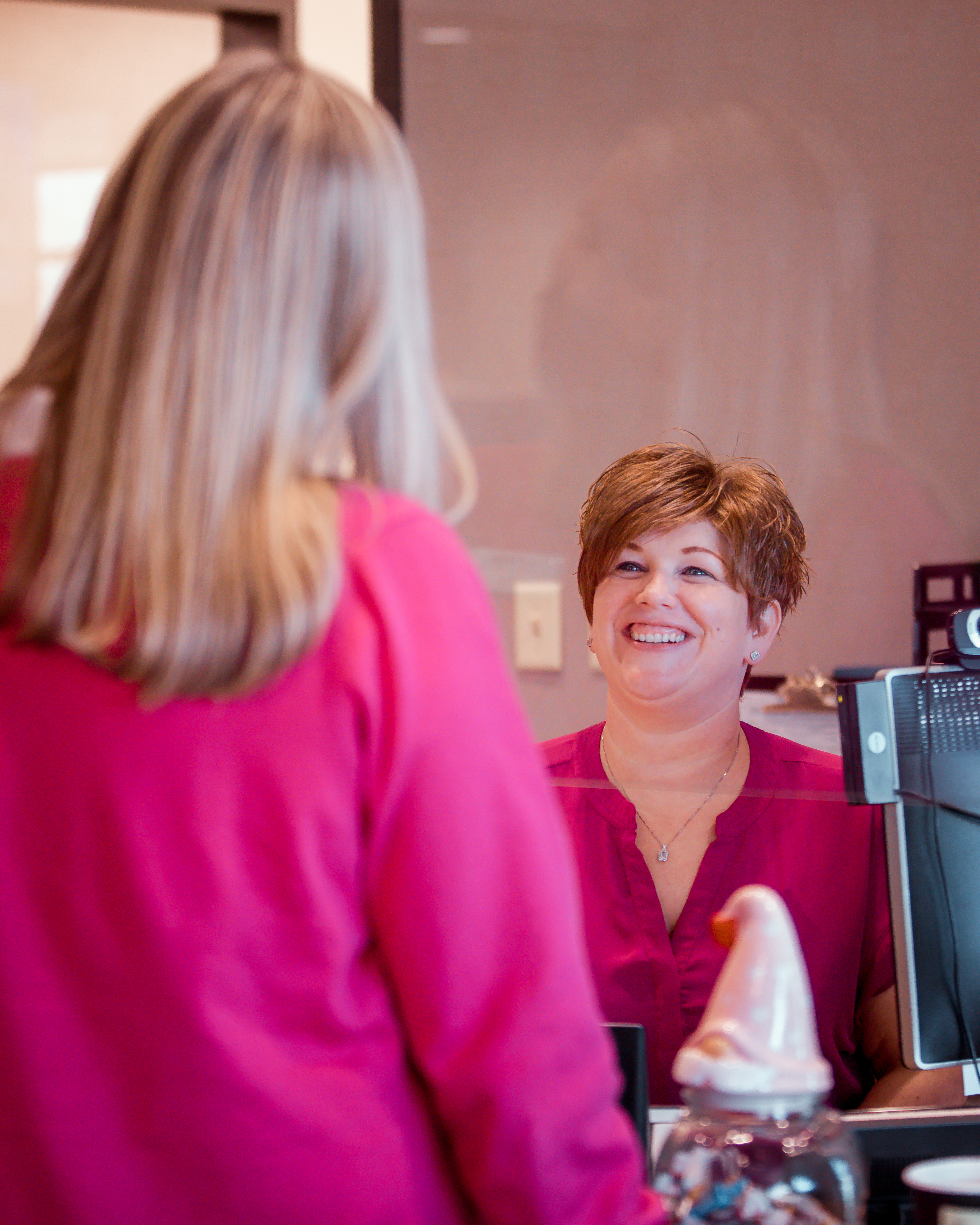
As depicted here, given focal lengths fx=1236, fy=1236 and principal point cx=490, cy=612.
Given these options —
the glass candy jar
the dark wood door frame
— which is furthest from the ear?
the dark wood door frame

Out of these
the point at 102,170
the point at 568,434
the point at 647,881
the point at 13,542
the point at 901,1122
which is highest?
the point at 102,170

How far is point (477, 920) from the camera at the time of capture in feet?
2.18

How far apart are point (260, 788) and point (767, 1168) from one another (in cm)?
42

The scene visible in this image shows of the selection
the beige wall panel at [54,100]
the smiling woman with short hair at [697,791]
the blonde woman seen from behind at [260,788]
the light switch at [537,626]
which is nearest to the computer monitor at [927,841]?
the smiling woman with short hair at [697,791]

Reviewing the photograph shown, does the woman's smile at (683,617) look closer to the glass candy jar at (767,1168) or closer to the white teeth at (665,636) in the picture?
the white teeth at (665,636)

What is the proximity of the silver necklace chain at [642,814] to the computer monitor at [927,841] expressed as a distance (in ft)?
0.95

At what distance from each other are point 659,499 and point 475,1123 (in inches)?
36.0

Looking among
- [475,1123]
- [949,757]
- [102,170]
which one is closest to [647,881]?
[949,757]

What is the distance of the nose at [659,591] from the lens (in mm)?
1451

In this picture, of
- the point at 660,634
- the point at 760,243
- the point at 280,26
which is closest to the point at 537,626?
the point at 660,634

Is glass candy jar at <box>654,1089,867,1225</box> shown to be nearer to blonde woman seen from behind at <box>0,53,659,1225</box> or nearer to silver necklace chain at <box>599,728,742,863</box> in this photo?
blonde woman seen from behind at <box>0,53,659,1225</box>

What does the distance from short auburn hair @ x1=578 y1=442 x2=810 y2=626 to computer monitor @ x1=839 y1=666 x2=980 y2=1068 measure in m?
0.36

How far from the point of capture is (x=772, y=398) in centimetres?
199

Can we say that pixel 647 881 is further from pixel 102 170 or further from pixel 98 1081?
pixel 102 170
